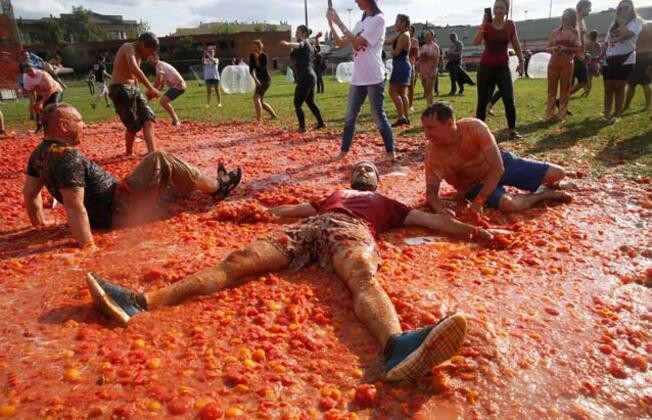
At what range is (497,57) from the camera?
8.10m

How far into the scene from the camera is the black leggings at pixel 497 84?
8117 mm

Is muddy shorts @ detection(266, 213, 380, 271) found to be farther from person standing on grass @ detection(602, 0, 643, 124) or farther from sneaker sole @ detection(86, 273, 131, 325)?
person standing on grass @ detection(602, 0, 643, 124)

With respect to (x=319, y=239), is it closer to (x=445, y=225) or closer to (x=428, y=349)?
(x=445, y=225)

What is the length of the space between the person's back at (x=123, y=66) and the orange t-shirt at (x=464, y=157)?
5.24m

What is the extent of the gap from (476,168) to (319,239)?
7.17 ft

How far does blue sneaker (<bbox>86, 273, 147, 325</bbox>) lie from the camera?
2836 mm

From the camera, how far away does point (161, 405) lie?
2.22 metres

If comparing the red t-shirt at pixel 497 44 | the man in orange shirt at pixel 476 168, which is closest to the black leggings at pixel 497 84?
the red t-shirt at pixel 497 44

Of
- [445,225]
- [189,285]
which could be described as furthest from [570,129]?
[189,285]

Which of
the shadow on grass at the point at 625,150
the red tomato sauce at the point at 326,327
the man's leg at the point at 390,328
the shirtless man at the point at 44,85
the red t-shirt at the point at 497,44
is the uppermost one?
the red t-shirt at the point at 497,44

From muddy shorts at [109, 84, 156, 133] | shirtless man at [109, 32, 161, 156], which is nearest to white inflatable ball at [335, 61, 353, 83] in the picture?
shirtless man at [109, 32, 161, 156]

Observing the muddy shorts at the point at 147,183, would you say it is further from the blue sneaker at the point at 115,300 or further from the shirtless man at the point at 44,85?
the shirtless man at the point at 44,85

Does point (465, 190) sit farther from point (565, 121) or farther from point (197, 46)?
point (197, 46)

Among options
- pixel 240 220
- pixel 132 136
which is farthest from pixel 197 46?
pixel 240 220
